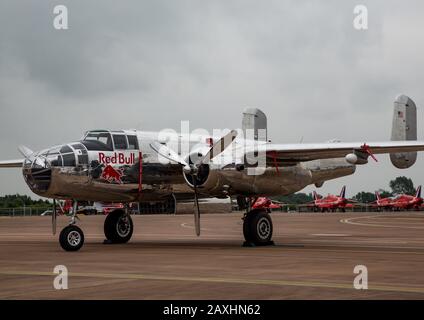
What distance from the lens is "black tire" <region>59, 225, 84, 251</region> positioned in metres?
19.3

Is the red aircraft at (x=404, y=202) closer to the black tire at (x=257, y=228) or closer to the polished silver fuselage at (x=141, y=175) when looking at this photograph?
the polished silver fuselage at (x=141, y=175)

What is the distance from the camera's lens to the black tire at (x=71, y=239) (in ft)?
63.5

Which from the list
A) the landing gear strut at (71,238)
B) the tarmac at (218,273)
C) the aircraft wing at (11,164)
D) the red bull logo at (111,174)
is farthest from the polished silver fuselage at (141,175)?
the aircraft wing at (11,164)

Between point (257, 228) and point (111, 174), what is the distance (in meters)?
5.23

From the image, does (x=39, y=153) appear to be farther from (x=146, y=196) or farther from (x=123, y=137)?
(x=146, y=196)

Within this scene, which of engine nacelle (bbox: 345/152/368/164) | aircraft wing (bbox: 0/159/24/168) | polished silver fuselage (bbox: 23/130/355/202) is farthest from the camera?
aircraft wing (bbox: 0/159/24/168)

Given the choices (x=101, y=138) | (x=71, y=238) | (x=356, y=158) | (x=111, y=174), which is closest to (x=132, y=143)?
(x=101, y=138)

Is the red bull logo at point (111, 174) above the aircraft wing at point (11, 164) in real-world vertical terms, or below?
below

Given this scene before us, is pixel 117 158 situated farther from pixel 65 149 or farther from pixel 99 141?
pixel 65 149

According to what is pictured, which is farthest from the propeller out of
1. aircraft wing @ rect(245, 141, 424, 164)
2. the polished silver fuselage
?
aircraft wing @ rect(245, 141, 424, 164)

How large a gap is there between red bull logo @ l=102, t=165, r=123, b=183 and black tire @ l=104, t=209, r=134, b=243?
11.3 feet

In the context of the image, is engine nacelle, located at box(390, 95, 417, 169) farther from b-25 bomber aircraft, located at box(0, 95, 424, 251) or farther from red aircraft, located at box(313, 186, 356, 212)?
red aircraft, located at box(313, 186, 356, 212)

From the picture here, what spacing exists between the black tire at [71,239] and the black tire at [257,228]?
5596 mm
